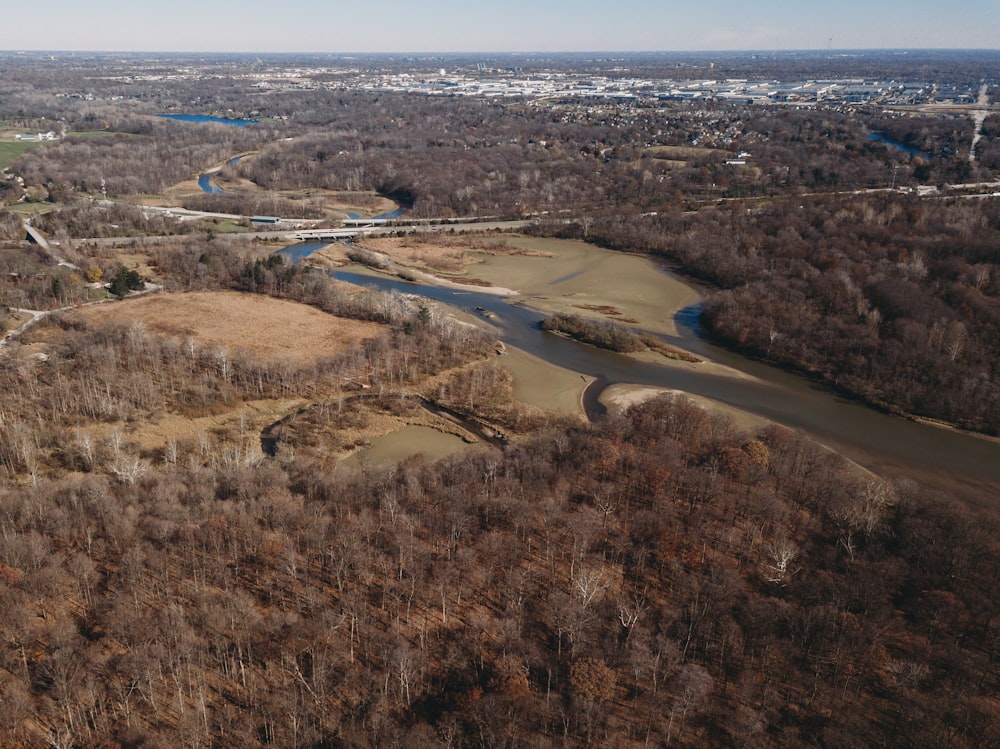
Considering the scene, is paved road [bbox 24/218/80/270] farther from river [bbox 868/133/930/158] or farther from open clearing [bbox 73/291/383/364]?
river [bbox 868/133/930/158]

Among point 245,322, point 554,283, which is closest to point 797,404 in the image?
point 554,283

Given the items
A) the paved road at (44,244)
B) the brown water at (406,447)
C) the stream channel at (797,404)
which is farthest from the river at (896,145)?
the paved road at (44,244)

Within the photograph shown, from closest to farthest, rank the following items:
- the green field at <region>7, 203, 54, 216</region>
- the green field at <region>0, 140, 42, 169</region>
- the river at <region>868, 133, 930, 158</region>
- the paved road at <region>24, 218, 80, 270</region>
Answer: the paved road at <region>24, 218, 80, 270</region> < the green field at <region>7, 203, 54, 216</region> < the green field at <region>0, 140, 42, 169</region> < the river at <region>868, 133, 930, 158</region>

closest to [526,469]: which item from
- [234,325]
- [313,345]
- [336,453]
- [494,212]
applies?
[336,453]

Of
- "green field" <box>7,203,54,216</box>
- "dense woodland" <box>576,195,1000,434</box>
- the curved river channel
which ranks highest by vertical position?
"green field" <box>7,203,54,216</box>

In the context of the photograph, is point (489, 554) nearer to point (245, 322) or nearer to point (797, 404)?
point (797, 404)

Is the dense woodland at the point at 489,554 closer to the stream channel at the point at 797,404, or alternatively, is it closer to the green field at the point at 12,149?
the stream channel at the point at 797,404

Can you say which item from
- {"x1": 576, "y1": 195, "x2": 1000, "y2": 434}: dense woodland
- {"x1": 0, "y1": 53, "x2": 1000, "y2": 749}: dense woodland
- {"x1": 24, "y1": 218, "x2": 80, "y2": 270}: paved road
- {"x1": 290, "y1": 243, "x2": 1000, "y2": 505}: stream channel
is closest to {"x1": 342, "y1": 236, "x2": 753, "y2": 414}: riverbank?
{"x1": 290, "y1": 243, "x2": 1000, "y2": 505}: stream channel
